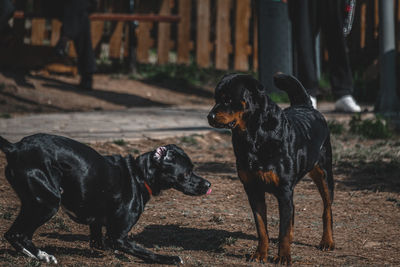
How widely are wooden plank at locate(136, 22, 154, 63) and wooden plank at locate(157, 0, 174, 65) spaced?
9.8 inches

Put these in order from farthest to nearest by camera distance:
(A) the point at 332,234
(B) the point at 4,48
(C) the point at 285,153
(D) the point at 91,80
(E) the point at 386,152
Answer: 1. (B) the point at 4,48
2. (D) the point at 91,80
3. (E) the point at 386,152
4. (A) the point at 332,234
5. (C) the point at 285,153

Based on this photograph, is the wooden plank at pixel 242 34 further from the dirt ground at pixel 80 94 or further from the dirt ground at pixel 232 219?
the dirt ground at pixel 232 219

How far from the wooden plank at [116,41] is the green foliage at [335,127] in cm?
673

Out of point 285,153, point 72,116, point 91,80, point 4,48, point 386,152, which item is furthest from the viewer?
point 4,48

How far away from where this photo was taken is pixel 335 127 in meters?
8.41

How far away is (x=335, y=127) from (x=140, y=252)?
185 inches

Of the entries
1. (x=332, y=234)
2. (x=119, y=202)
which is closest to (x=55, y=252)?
(x=119, y=202)

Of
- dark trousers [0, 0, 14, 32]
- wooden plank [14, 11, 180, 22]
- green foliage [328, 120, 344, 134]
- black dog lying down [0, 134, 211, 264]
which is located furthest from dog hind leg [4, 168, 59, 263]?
wooden plank [14, 11, 180, 22]

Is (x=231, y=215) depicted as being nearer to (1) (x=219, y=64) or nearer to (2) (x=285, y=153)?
(2) (x=285, y=153)

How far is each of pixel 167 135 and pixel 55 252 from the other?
3.84 m

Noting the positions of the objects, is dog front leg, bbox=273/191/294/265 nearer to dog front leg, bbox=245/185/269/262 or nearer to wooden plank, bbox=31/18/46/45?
dog front leg, bbox=245/185/269/262

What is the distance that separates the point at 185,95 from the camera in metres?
12.6

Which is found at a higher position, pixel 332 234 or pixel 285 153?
pixel 285 153

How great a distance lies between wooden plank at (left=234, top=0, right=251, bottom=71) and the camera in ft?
46.0
